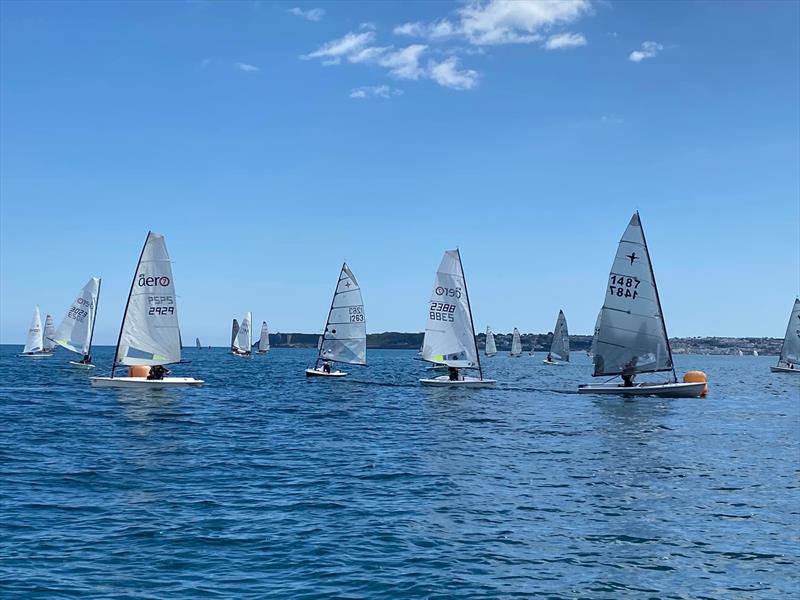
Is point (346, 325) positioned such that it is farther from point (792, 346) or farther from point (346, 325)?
point (792, 346)

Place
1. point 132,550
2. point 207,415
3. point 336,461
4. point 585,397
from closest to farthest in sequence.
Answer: point 132,550 → point 336,461 → point 207,415 → point 585,397

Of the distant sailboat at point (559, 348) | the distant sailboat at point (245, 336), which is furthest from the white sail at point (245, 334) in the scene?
the distant sailboat at point (559, 348)

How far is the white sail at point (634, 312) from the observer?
5691 cm

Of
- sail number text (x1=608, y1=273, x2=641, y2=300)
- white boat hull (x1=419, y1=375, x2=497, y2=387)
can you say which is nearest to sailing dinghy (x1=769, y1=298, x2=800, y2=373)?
sail number text (x1=608, y1=273, x2=641, y2=300)

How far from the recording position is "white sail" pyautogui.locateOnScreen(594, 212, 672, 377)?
5691 cm

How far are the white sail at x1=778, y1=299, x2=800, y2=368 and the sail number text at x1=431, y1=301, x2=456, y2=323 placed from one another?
71.8m

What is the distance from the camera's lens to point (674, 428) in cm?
3772

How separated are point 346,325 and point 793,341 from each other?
255ft

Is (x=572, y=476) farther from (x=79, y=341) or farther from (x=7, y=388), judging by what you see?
(x=79, y=341)

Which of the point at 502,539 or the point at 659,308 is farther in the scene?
the point at 659,308

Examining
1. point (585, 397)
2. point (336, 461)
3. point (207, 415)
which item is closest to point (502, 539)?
point (336, 461)

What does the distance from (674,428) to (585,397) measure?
2032 cm

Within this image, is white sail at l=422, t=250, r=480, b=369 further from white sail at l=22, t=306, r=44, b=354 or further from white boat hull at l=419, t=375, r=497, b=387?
white sail at l=22, t=306, r=44, b=354

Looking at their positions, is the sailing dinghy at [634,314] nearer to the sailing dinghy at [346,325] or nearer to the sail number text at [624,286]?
the sail number text at [624,286]
